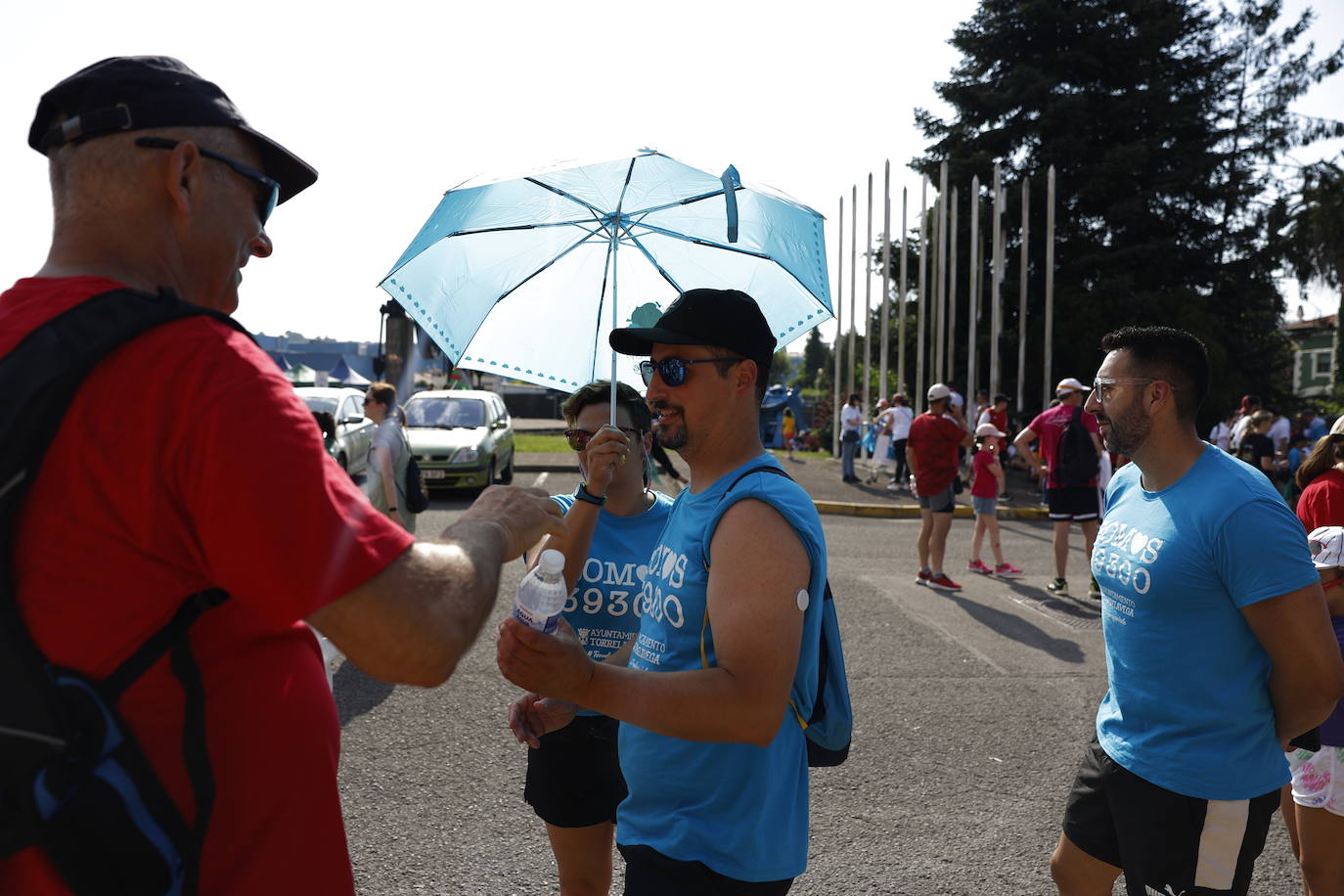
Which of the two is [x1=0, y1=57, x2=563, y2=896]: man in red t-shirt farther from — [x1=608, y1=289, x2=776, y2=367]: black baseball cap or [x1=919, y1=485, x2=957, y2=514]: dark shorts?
[x1=919, y1=485, x2=957, y2=514]: dark shorts

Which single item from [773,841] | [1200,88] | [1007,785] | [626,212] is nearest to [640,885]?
[773,841]

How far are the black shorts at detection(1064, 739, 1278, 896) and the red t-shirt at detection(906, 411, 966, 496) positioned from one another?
7126mm

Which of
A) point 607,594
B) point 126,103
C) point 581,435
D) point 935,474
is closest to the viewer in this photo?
point 126,103

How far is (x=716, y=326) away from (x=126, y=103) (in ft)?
4.20

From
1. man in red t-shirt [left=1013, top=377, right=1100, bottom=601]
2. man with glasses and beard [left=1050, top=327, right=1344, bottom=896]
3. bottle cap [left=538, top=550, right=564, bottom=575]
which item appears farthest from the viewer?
man in red t-shirt [left=1013, top=377, right=1100, bottom=601]

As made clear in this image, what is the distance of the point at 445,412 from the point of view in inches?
671

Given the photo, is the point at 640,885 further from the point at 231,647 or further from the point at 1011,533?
the point at 1011,533

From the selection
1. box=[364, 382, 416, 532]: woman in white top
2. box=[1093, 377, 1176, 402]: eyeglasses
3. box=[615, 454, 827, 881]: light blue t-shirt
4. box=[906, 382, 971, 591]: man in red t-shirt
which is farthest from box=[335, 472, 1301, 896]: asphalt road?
box=[1093, 377, 1176, 402]: eyeglasses

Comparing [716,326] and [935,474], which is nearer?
[716,326]

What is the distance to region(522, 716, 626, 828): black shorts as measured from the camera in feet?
10.3

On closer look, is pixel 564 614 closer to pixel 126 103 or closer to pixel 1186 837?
pixel 1186 837

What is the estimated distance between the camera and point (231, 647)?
4.64ft

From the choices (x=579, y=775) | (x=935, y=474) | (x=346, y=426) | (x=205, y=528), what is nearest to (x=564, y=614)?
(x=579, y=775)

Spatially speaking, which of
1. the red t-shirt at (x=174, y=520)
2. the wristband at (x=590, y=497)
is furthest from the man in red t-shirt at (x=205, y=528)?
the wristband at (x=590, y=497)
